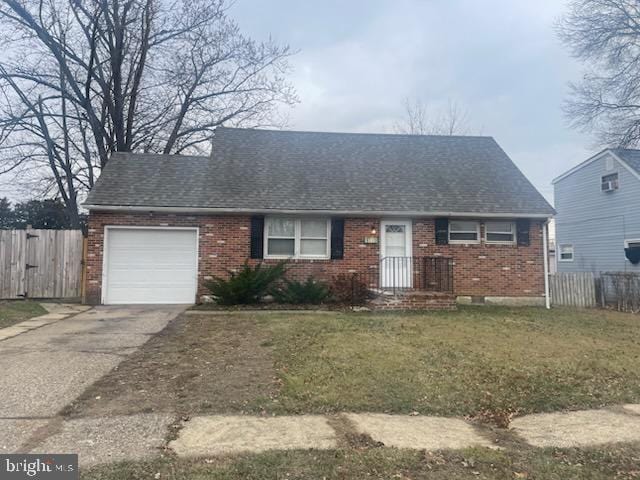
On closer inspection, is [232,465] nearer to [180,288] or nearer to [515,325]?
[515,325]

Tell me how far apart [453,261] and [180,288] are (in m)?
7.61

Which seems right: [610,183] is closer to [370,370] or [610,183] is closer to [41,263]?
[370,370]

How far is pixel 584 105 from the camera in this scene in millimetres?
18984

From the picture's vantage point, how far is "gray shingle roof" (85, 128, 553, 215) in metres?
12.5

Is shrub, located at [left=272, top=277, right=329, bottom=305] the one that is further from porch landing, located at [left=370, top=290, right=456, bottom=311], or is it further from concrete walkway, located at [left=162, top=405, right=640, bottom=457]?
concrete walkway, located at [left=162, top=405, right=640, bottom=457]

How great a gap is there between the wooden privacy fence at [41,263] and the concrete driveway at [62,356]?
3.03 meters

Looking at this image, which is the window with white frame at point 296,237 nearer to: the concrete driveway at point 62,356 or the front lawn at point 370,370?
the concrete driveway at point 62,356

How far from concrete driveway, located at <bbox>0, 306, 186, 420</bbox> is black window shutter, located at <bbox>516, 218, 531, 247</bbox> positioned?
9.69 m

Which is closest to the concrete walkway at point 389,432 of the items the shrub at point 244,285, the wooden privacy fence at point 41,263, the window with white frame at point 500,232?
the shrub at point 244,285

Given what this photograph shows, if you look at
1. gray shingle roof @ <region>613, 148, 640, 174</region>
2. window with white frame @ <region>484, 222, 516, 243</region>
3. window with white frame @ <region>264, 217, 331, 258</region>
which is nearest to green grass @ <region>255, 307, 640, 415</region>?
window with white frame @ <region>264, 217, 331, 258</region>

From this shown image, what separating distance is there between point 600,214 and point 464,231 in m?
8.96

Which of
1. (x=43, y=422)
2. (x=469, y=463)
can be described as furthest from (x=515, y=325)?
(x=43, y=422)

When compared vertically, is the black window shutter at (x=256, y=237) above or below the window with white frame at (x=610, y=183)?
below

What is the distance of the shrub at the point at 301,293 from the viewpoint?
11.5 m
